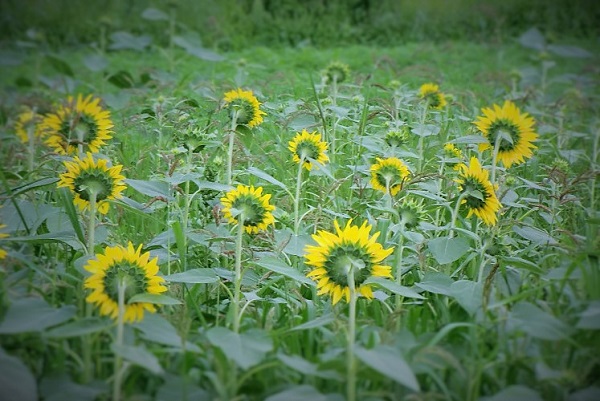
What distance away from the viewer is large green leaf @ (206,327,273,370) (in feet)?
3.50

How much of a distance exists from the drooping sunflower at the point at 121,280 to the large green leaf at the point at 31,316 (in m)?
0.05

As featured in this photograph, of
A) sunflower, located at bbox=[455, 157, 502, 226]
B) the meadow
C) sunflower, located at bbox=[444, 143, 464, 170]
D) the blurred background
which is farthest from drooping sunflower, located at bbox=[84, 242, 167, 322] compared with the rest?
the blurred background

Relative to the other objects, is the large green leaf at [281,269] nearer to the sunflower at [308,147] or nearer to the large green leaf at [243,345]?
the large green leaf at [243,345]

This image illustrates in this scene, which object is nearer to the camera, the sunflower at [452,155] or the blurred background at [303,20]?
the sunflower at [452,155]

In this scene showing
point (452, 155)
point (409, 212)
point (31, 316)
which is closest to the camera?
point (31, 316)

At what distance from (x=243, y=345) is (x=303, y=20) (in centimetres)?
414

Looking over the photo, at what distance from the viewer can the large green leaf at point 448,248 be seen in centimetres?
145

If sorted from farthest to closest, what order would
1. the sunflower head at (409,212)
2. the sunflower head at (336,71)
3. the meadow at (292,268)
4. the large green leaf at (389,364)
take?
1. the sunflower head at (336,71)
2. the sunflower head at (409,212)
3. the meadow at (292,268)
4. the large green leaf at (389,364)

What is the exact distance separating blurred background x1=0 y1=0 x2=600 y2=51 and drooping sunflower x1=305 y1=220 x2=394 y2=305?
11.7 feet

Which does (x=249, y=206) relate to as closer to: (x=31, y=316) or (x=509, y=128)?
(x=31, y=316)

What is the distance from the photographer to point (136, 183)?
1502 mm

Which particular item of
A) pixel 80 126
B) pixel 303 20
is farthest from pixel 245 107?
pixel 303 20

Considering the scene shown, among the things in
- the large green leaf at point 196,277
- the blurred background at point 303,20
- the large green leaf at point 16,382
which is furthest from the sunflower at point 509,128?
the blurred background at point 303,20

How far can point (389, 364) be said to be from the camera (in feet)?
3.30
